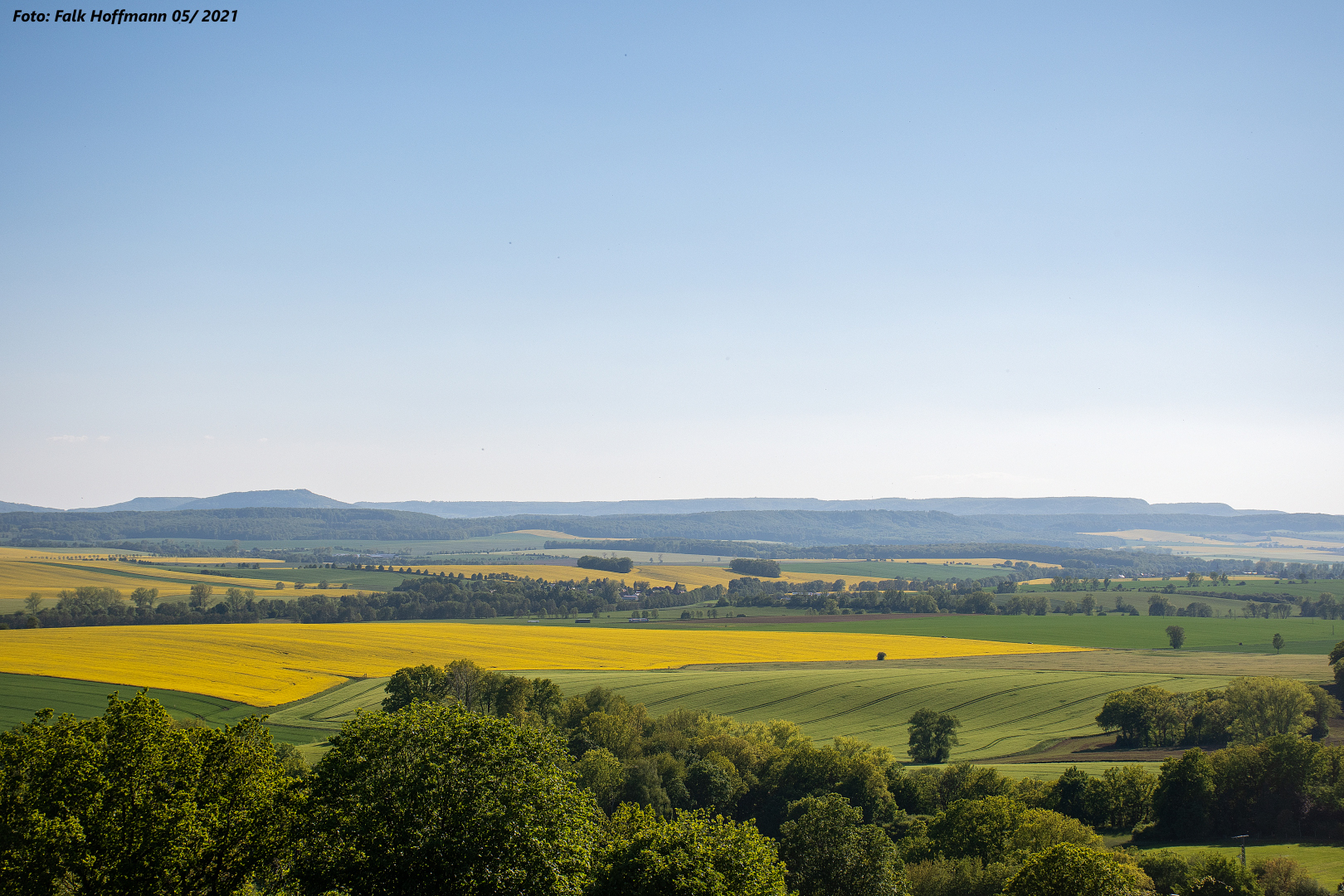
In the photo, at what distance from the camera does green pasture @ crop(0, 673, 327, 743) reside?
185 ft

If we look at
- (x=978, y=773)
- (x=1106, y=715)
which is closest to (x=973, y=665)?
(x=1106, y=715)

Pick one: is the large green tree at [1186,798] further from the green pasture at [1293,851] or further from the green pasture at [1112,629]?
the green pasture at [1112,629]

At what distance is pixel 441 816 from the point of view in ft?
65.2

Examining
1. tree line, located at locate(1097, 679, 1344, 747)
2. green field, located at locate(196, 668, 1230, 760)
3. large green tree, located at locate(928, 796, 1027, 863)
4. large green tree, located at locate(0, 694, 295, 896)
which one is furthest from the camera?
green field, located at locate(196, 668, 1230, 760)

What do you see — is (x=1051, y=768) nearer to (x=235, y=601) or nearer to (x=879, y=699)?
(x=879, y=699)

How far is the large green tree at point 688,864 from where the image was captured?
20.5 meters

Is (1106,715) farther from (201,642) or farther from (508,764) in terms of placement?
(201,642)

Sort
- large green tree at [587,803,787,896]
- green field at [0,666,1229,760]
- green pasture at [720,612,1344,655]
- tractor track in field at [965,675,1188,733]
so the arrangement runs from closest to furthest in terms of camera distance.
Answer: large green tree at [587,803,787,896] → green field at [0,666,1229,760] → tractor track in field at [965,675,1188,733] → green pasture at [720,612,1344,655]

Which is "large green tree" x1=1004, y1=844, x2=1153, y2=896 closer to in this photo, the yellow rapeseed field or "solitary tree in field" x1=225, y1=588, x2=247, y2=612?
the yellow rapeseed field

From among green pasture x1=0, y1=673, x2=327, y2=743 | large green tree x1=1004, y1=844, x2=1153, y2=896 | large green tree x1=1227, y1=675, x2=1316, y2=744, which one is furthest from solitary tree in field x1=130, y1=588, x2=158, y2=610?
large green tree x1=1004, y1=844, x2=1153, y2=896

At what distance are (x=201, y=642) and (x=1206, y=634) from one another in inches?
4274

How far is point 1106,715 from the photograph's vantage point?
6288cm

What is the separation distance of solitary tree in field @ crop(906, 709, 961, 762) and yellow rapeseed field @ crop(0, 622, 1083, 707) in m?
32.2

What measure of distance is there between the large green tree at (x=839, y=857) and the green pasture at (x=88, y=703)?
32.2 metres
